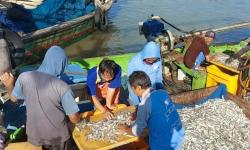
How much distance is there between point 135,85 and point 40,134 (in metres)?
1.38

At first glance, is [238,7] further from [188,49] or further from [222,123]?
[222,123]

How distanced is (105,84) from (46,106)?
161cm

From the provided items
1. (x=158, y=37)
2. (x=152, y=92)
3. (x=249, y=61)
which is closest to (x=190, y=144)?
(x=152, y=92)

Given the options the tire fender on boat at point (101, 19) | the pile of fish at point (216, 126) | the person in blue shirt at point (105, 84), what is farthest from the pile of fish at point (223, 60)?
the tire fender on boat at point (101, 19)

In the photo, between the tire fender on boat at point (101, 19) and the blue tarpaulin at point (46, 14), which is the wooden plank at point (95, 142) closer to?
the blue tarpaulin at point (46, 14)

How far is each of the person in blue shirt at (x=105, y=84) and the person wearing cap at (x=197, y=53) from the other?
273cm

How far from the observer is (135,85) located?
14.3 feet

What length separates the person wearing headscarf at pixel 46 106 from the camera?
14.1 feet

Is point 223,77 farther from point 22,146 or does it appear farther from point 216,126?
point 22,146

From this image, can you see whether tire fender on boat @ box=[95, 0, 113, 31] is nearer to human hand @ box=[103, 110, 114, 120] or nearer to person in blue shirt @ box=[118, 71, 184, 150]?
human hand @ box=[103, 110, 114, 120]

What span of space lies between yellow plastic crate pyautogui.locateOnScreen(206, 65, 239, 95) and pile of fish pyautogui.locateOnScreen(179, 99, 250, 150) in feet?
4.47

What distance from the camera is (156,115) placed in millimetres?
4258

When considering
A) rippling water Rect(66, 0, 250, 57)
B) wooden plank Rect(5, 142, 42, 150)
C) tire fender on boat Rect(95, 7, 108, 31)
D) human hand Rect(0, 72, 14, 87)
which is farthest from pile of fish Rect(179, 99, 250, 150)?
tire fender on boat Rect(95, 7, 108, 31)

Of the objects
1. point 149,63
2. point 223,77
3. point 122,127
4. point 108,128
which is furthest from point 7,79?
point 223,77
